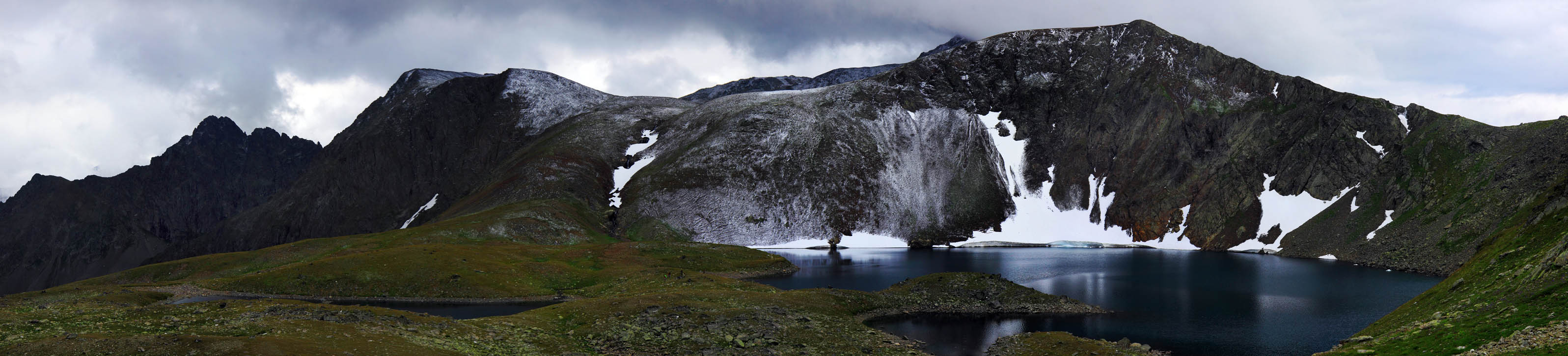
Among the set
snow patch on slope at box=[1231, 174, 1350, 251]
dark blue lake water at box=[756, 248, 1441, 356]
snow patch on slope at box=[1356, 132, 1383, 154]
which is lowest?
Answer: dark blue lake water at box=[756, 248, 1441, 356]

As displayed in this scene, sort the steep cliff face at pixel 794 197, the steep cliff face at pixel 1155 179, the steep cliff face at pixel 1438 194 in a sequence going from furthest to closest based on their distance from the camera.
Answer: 1. the steep cliff face at pixel 794 197
2. the steep cliff face at pixel 1155 179
3. the steep cliff face at pixel 1438 194

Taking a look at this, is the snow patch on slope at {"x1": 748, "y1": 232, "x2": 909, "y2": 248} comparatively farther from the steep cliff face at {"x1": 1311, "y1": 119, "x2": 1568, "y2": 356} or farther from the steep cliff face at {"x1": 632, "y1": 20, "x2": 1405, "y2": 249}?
the steep cliff face at {"x1": 1311, "y1": 119, "x2": 1568, "y2": 356}

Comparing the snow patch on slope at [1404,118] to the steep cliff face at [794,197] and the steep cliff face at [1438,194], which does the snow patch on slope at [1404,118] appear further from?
the steep cliff face at [794,197]

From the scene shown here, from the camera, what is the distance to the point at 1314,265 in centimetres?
12288

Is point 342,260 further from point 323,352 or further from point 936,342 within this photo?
point 936,342

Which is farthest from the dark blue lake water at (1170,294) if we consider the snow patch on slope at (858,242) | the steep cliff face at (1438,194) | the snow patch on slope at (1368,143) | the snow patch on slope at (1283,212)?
the snow patch on slope at (1368,143)

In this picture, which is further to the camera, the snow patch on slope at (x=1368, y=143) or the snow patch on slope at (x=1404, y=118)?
the snow patch on slope at (x=1368, y=143)

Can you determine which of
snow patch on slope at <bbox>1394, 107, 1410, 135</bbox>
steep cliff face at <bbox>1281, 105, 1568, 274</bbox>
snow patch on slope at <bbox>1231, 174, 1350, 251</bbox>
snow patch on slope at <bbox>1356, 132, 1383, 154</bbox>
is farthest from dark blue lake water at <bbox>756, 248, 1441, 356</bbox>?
snow patch on slope at <bbox>1394, 107, 1410, 135</bbox>

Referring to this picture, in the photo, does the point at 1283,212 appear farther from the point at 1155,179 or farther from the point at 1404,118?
the point at 1155,179

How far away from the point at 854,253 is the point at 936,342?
102 m

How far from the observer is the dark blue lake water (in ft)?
197

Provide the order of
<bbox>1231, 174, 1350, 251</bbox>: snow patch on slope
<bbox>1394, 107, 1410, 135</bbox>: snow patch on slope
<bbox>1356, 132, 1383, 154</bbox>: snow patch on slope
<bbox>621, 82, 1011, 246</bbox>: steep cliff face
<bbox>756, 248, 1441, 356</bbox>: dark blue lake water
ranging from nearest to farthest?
<bbox>756, 248, 1441, 356</bbox>: dark blue lake water → <bbox>1394, 107, 1410, 135</bbox>: snow patch on slope → <bbox>1231, 174, 1350, 251</bbox>: snow patch on slope → <bbox>1356, 132, 1383, 154</bbox>: snow patch on slope → <bbox>621, 82, 1011, 246</bbox>: steep cliff face

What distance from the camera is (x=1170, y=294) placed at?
87.0 m

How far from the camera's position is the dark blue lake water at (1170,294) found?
60188 millimetres
